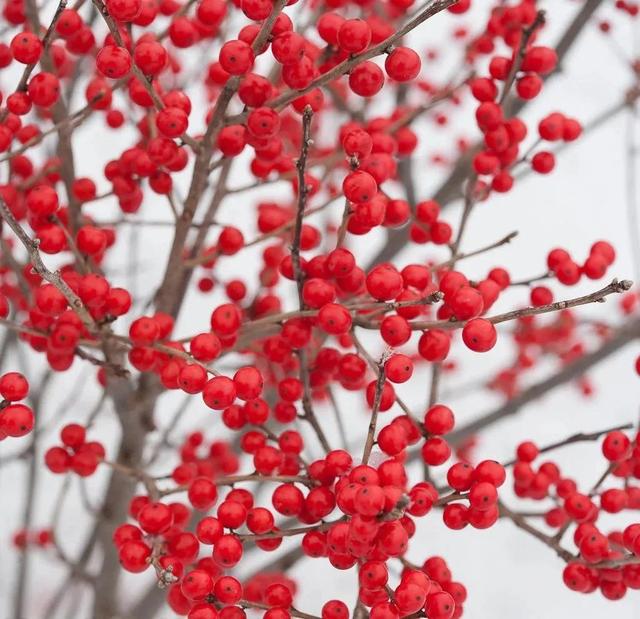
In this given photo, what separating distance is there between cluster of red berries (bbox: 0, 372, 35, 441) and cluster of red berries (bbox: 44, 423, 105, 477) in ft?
0.42

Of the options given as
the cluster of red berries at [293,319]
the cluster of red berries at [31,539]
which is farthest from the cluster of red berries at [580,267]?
the cluster of red berries at [31,539]

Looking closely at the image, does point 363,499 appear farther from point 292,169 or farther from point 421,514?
point 292,169

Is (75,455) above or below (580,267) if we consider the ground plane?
below

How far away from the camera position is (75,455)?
0.63 meters

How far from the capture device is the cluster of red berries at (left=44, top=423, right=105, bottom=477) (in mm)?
624

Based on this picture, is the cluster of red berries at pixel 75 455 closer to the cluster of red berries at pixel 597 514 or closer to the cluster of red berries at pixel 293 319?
the cluster of red berries at pixel 293 319

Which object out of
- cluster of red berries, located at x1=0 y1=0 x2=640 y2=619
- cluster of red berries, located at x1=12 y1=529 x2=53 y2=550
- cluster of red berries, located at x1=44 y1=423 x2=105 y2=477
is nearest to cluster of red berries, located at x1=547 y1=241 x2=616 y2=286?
cluster of red berries, located at x1=0 y1=0 x2=640 y2=619

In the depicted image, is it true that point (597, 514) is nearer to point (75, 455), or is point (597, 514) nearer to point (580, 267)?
point (580, 267)

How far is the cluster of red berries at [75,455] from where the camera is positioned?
624 mm

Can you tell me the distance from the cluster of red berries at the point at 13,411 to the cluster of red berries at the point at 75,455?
0.13 m

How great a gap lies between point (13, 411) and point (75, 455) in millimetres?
142

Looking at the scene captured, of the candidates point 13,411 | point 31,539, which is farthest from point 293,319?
point 31,539

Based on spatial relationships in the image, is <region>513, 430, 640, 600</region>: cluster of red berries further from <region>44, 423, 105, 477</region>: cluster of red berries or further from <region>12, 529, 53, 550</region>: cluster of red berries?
<region>12, 529, 53, 550</region>: cluster of red berries

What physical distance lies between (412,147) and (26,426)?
17.1 inches
